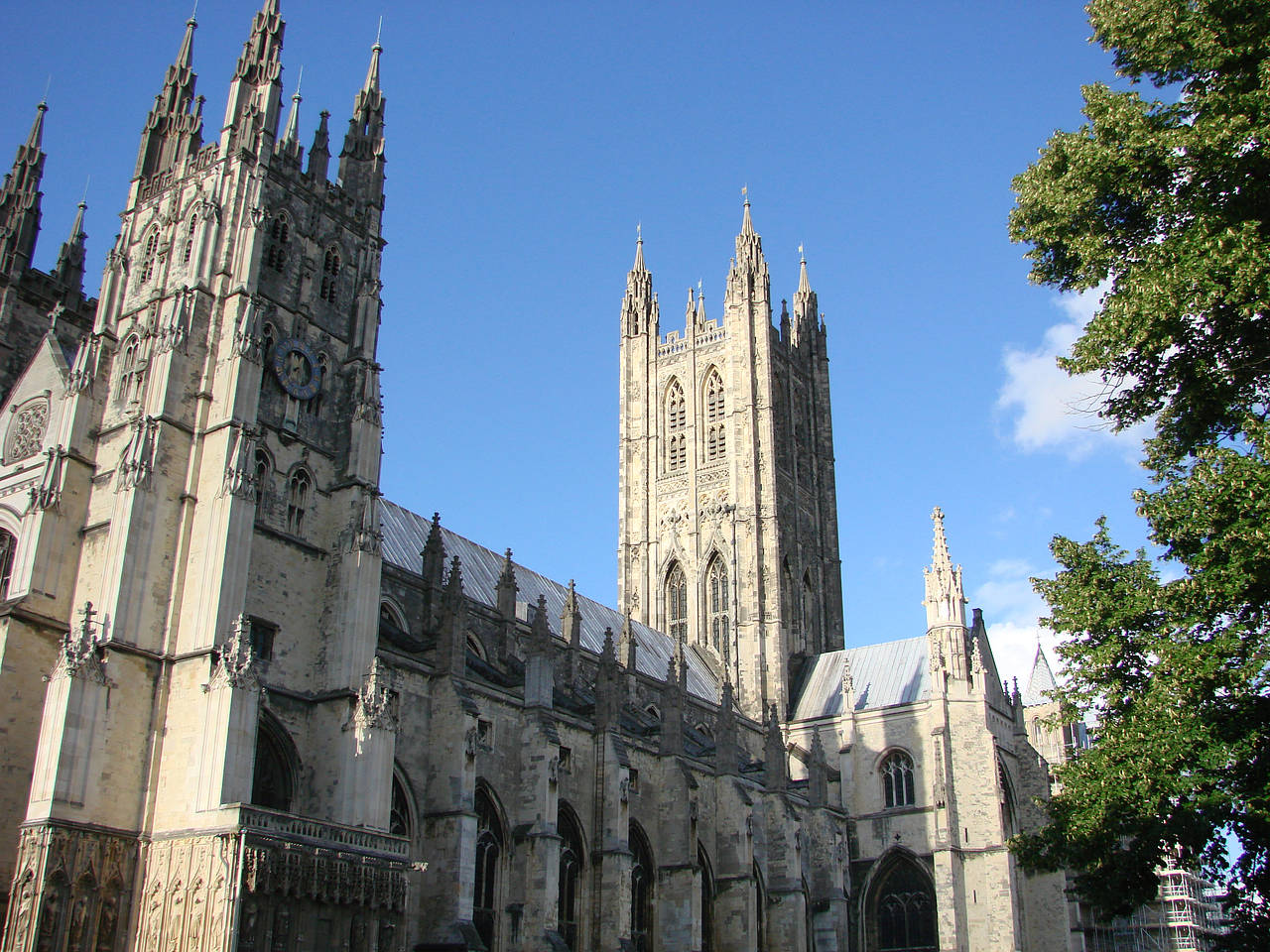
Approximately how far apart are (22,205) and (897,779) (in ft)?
124

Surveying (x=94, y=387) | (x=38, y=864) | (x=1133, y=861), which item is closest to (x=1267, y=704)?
(x=1133, y=861)

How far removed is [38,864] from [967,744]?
113ft

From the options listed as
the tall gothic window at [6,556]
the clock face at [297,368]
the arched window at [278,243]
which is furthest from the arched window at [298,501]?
the tall gothic window at [6,556]

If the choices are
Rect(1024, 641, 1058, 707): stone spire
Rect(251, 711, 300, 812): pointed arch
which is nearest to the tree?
Rect(251, 711, 300, 812): pointed arch

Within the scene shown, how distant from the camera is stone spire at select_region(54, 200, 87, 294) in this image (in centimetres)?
3688

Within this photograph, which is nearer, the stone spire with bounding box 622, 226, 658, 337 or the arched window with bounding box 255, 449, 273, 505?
the arched window with bounding box 255, 449, 273, 505

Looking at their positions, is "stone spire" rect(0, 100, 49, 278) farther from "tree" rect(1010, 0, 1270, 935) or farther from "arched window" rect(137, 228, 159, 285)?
"tree" rect(1010, 0, 1270, 935)

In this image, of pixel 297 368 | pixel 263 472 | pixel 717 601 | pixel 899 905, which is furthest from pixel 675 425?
pixel 263 472

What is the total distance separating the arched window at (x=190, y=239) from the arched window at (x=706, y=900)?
22.8 m

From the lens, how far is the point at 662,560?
57.4 metres

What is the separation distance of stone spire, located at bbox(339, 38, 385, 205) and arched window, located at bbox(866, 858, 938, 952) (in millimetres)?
31492

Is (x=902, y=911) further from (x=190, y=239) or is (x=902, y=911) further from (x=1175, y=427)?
(x=190, y=239)

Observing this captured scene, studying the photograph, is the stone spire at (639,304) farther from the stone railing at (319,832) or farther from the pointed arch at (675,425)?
the stone railing at (319,832)

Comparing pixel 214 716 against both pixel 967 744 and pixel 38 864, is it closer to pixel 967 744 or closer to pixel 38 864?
pixel 38 864
